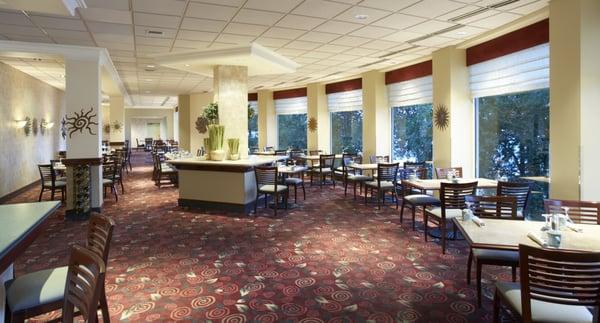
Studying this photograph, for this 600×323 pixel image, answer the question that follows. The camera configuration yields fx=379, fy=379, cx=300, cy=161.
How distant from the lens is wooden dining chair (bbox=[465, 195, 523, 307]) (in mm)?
3092

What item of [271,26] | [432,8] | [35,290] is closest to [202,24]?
[271,26]

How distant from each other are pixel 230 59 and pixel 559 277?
645 cm

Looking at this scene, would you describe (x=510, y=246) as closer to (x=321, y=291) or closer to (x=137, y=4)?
(x=321, y=291)

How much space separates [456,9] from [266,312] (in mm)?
4492

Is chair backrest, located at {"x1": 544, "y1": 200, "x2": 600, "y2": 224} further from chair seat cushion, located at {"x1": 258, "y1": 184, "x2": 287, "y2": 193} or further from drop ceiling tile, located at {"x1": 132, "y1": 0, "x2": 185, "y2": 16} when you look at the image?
drop ceiling tile, located at {"x1": 132, "y1": 0, "x2": 185, "y2": 16}

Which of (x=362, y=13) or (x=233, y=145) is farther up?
(x=362, y=13)

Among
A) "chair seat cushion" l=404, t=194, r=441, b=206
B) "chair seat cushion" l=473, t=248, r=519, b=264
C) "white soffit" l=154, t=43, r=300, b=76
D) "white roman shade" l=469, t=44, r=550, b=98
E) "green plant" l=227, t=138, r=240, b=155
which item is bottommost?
"chair seat cushion" l=473, t=248, r=519, b=264

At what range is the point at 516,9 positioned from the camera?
5113 millimetres

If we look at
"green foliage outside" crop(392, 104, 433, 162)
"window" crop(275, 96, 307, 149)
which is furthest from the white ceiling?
"window" crop(275, 96, 307, 149)

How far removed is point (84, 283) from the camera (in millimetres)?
1843

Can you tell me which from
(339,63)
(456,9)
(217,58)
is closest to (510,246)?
(456,9)

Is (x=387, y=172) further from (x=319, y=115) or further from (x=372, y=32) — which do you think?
(x=319, y=115)

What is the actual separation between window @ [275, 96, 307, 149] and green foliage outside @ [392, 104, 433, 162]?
395cm

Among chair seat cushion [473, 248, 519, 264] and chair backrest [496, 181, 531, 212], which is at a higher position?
chair backrest [496, 181, 531, 212]
